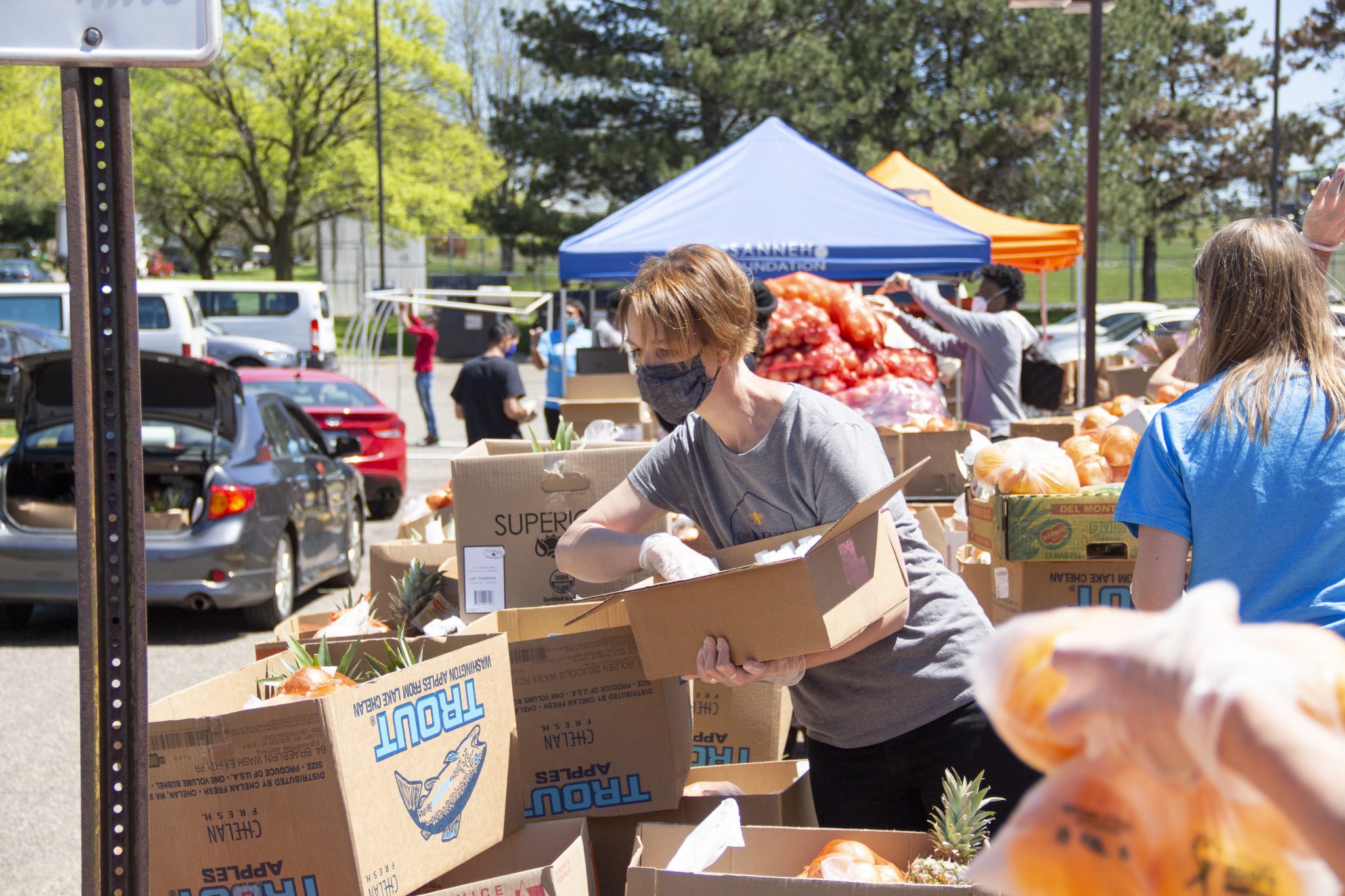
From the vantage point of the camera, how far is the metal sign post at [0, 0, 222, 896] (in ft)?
5.08

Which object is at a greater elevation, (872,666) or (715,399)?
(715,399)

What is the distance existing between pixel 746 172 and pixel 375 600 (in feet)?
17.6

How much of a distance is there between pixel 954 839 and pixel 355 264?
41.7 meters

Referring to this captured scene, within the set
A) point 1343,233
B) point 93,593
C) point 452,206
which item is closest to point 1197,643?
point 93,593

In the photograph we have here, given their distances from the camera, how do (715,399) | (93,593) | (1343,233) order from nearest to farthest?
(93,593)
(715,399)
(1343,233)

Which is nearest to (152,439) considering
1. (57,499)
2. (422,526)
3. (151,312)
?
(57,499)

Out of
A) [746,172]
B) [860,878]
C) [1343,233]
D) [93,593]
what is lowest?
[860,878]

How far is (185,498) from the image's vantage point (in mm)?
7258

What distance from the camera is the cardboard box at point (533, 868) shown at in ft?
7.13

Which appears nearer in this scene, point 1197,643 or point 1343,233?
point 1197,643

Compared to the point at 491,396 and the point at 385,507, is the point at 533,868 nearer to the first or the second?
the point at 491,396

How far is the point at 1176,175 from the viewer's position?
114 feet

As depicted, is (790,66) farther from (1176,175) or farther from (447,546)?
(447,546)

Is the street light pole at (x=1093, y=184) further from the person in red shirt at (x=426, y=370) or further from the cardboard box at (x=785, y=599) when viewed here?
the person in red shirt at (x=426, y=370)
